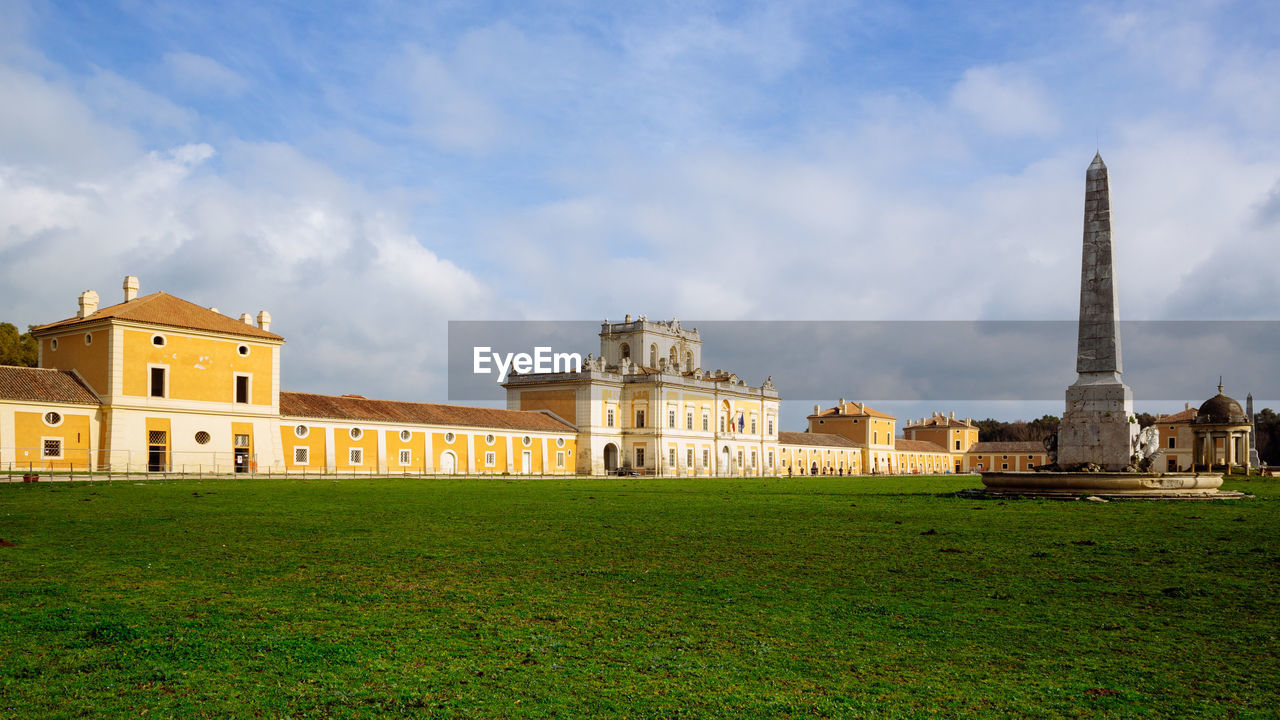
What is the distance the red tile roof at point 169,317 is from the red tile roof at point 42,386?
2569 millimetres

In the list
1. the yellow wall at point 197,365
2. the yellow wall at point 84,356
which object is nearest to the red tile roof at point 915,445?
the yellow wall at point 197,365

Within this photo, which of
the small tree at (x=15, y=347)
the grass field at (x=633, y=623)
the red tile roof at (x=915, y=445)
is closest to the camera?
the grass field at (x=633, y=623)

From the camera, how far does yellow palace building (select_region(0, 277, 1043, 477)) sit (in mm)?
37406

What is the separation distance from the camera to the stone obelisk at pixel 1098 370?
22984mm

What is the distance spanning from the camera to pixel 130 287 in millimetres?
43062

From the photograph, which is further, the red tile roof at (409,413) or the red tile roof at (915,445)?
the red tile roof at (915,445)

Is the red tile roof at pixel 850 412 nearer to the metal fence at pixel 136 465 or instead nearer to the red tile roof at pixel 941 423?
the red tile roof at pixel 941 423

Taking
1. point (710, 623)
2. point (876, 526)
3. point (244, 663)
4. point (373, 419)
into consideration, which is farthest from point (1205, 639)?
point (373, 419)

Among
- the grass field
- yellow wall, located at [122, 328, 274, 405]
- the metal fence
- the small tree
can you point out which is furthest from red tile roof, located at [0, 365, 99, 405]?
the grass field

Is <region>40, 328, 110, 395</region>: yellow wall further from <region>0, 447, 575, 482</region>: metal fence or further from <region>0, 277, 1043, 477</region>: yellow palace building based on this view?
<region>0, 447, 575, 482</region>: metal fence

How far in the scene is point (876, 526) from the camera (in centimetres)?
1424

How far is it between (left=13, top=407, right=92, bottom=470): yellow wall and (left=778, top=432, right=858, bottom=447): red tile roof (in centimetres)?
5897

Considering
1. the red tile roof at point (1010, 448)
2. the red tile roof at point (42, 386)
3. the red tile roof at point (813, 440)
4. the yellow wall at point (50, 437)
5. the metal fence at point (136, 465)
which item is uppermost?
the red tile roof at point (42, 386)

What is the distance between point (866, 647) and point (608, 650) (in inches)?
62.2
